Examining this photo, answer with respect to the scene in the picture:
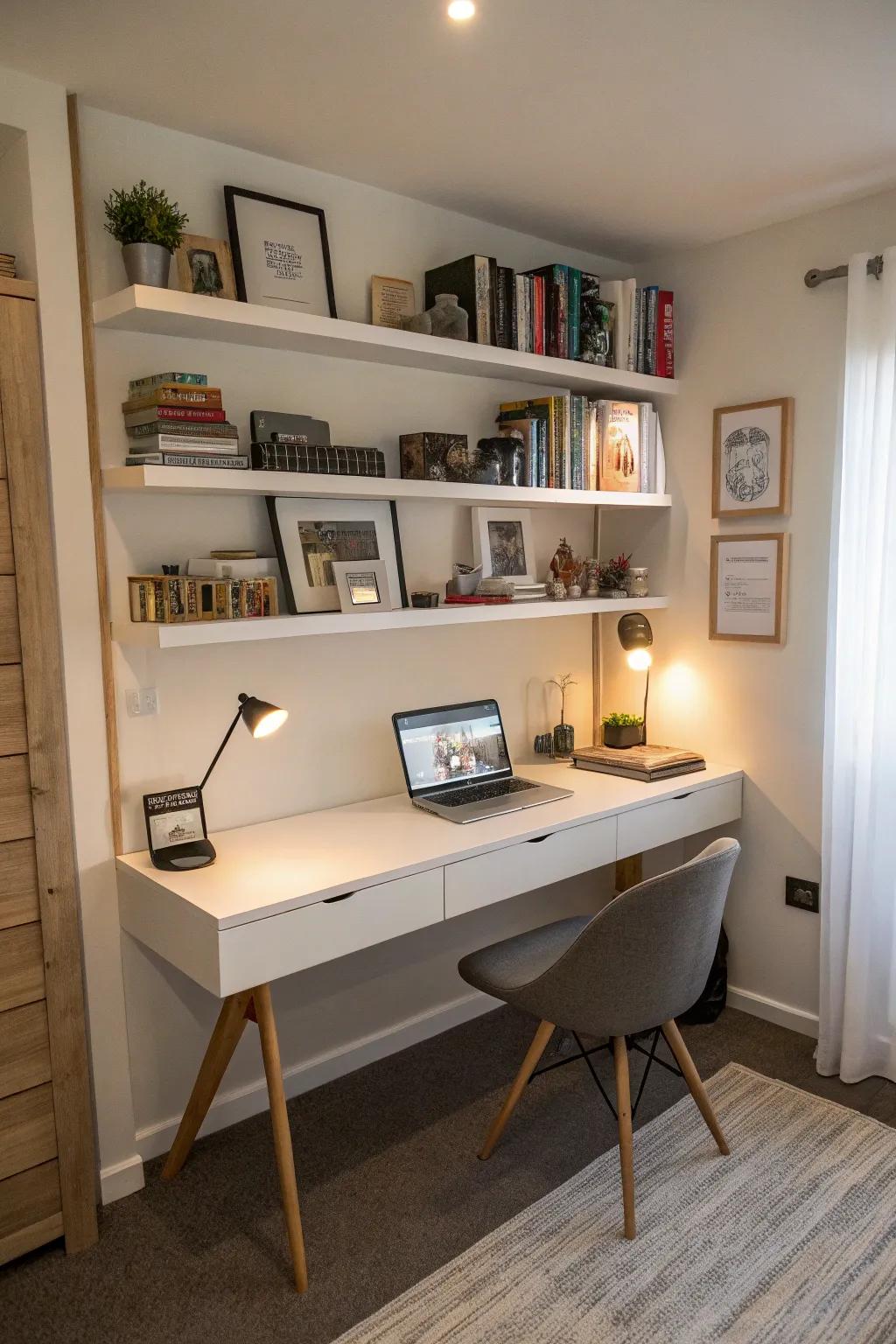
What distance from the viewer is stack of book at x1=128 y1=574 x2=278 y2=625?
2.19 metres

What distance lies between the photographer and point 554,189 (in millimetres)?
2672

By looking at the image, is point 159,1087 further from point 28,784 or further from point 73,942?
point 28,784

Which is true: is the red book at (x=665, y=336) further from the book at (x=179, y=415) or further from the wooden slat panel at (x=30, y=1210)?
the wooden slat panel at (x=30, y=1210)

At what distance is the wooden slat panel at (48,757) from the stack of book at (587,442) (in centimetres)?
143

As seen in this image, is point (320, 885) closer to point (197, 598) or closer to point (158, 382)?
point (197, 598)

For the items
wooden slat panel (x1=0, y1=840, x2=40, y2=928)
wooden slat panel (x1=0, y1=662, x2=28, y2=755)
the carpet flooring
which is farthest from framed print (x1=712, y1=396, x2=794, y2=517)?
wooden slat panel (x1=0, y1=840, x2=40, y2=928)

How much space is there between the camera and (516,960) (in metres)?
2.44

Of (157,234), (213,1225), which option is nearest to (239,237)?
(157,234)

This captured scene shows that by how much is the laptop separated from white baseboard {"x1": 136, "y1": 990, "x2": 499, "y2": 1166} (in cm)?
77

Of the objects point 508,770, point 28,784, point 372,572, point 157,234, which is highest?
point 157,234

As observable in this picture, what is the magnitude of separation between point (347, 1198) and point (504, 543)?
190 centimetres

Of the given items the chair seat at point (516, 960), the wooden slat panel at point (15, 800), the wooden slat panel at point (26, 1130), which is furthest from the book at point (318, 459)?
the wooden slat panel at point (26, 1130)

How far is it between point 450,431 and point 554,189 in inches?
28.8

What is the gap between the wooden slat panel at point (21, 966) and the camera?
2074 mm
